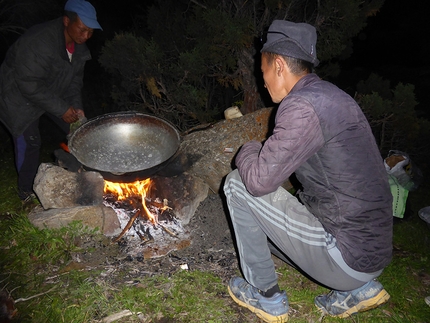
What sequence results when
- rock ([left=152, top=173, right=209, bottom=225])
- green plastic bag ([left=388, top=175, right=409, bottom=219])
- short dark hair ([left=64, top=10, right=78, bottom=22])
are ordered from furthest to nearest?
green plastic bag ([left=388, top=175, right=409, bottom=219])
rock ([left=152, top=173, right=209, bottom=225])
short dark hair ([left=64, top=10, right=78, bottom=22])

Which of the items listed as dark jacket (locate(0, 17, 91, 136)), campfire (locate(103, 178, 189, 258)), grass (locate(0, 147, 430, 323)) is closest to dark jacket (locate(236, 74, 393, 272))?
grass (locate(0, 147, 430, 323))

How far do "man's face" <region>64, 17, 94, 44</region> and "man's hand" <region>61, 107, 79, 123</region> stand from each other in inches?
28.2

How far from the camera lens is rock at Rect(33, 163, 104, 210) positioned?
328 centimetres

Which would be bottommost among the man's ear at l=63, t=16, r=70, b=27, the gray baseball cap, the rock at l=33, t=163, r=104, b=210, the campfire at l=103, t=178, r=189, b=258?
the campfire at l=103, t=178, r=189, b=258

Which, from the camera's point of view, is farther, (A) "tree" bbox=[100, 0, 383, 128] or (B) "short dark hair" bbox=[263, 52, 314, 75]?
(A) "tree" bbox=[100, 0, 383, 128]

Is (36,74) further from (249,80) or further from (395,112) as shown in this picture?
(395,112)

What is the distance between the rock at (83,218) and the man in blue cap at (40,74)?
92cm

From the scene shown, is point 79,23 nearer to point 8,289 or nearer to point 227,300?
point 8,289

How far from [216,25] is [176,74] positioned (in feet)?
3.83

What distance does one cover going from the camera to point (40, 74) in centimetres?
340

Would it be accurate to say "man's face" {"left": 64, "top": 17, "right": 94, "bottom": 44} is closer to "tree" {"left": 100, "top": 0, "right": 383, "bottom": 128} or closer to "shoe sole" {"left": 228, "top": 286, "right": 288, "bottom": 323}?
"tree" {"left": 100, "top": 0, "right": 383, "bottom": 128}

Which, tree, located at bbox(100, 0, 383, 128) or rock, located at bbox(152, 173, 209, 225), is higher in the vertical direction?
tree, located at bbox(100, 0, 383, 128)

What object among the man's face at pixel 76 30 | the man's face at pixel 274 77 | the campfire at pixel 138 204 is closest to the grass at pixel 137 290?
the campfire at pixel 138 204

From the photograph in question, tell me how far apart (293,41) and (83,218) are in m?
2.47
